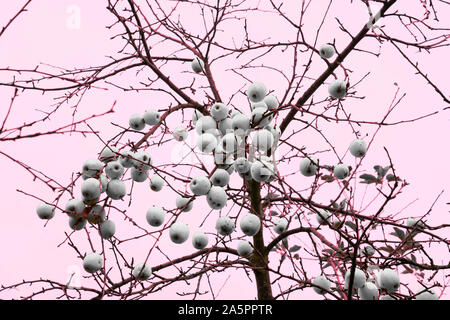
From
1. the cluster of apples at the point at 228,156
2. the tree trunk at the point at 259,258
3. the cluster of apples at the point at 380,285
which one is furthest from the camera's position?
the tree trunk at the point at 259,258

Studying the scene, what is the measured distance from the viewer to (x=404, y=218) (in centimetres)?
310

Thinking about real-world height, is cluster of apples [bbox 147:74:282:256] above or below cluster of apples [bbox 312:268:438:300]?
above

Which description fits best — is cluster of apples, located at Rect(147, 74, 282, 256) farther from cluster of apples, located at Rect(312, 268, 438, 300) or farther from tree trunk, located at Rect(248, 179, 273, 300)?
cluster of apples, located at Rect(312, 268, 438, 300)

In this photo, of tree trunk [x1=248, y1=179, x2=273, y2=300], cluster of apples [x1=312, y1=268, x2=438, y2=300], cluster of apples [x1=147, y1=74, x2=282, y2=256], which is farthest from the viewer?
tree trunk [x1=248, y1=179, x2=273, y2=300]

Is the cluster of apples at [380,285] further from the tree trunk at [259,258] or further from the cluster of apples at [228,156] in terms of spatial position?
the tree trunk at [259,258]

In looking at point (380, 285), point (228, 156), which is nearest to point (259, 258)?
point (228, 156)

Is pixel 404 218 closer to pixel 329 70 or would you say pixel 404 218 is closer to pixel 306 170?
pixel 306 170

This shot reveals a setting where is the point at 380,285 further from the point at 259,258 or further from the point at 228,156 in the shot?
the point at 259,258

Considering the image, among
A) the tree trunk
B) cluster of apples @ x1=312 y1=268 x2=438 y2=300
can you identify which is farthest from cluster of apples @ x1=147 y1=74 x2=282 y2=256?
cluster of apples @ x1=312 y1=268 x2=438 y2=300

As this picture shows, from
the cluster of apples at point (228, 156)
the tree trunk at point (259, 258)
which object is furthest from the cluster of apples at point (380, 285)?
the tree trunk at point (259, 258)

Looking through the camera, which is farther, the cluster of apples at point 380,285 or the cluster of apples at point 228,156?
the cluster of apples at point 228,156

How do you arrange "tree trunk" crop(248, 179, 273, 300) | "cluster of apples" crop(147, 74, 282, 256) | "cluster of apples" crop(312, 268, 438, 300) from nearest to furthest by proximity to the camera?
"cluster of apples" crop(312, 268, 438, 300) < "cluster of apples" crop(147, 74, 282, 256) < "tree trunk" crop(248, 179, 273, 300)

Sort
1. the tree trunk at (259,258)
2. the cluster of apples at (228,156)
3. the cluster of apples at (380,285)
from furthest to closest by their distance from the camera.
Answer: the tree trunk at (259,258)
the cluster of apples at (228,156)
the cluster of apples at (380,285)
